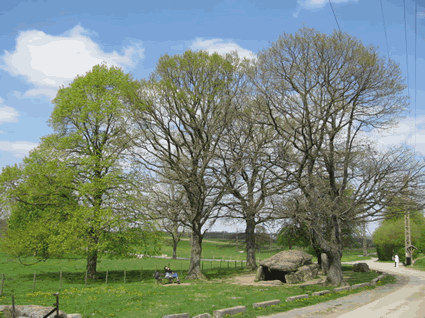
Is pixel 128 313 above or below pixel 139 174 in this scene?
below

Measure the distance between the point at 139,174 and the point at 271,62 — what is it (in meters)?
14.3

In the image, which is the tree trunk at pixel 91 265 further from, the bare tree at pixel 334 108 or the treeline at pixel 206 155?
the bare tree at pixel 334 108

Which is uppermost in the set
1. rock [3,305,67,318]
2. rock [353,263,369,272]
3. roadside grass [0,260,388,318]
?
rock [3,305,67,318]

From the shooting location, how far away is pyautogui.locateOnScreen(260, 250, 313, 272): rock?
24.9 meters

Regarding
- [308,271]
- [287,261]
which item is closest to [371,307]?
[287,261]

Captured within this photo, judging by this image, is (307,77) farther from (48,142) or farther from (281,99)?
(48,142)

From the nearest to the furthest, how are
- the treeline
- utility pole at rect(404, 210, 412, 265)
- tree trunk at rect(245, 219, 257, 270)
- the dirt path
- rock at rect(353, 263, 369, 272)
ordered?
the dirt path → the treeline → rock at rect(353, 263, 369, 272) → tree trunk at rect(245, 219, 257, 270) → utility pole at rect(404, 210, 412, 265)

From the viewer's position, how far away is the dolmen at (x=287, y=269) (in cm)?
2475

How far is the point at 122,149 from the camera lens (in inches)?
1127

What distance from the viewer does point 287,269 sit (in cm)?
2475

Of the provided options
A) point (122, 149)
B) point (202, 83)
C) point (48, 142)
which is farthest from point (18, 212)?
point (202, 83)

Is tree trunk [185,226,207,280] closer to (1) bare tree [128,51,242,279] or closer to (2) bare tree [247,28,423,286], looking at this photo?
(1) bare tree [128,51,242,279]

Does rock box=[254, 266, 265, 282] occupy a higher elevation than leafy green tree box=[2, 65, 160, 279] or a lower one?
lower

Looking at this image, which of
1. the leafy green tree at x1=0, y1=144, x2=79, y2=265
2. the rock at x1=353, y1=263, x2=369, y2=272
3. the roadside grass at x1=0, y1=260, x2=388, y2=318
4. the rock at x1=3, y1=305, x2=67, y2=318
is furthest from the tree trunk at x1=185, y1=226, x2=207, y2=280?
the rock at x1=353, y1=263, x2=369, y2=272
